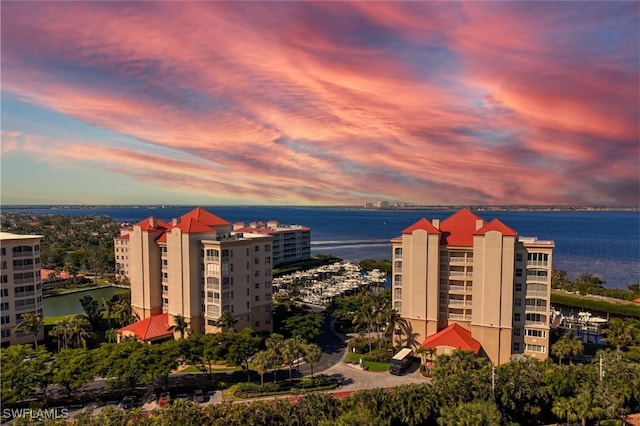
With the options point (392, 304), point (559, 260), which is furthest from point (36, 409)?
point (559, 260)

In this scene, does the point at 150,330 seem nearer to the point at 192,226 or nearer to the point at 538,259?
the point at 192,226

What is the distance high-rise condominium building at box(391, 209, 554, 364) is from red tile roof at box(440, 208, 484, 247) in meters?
0.13

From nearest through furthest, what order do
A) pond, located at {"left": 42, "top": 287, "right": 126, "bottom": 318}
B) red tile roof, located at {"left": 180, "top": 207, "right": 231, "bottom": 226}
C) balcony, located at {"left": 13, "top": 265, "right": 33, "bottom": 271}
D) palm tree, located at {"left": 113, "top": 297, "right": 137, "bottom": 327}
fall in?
balcony, located at {"left": 13, "top": 265, "right": 33, "bottom": 271} → palm tree, located at {"left": 113, "top": 297, "right": 137, "bottom": 327} → red tile roof, located at {"left": 180, "top": 207, "right": 231, "bottom": 226} → pond, located at {"left": 42, "top": 287, "right": 126, "bottom": 318}

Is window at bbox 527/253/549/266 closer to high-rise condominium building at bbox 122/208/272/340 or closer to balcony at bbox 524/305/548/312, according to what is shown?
balcony at bbox 524/305/548/312

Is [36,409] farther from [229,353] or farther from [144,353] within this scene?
[229,353]

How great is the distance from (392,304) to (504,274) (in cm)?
1550

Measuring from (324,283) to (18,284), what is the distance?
200 ft

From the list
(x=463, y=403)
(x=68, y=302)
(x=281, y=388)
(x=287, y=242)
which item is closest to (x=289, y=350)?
(x=281, y=388)

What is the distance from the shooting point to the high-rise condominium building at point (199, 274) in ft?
181

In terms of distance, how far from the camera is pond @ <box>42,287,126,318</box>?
78.2 meters

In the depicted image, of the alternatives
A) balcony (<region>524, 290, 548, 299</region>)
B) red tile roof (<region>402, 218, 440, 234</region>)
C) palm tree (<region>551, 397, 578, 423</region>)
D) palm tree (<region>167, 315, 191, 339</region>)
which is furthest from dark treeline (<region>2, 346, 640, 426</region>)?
red tile roof (<region>402, 218, 440, 234</region>)

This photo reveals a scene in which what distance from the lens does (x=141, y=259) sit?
60.7 metres

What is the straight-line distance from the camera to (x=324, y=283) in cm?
9862

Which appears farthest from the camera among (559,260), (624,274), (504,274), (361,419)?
(559,260)
